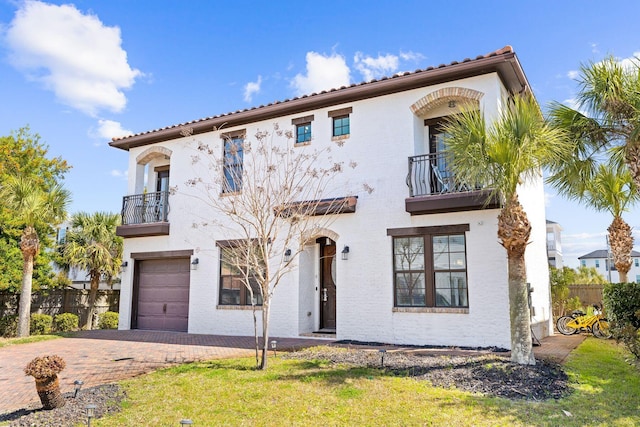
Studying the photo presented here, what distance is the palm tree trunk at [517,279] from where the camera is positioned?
25.8 ft

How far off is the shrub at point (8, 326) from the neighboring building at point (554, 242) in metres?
38.2

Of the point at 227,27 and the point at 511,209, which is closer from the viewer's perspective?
the point at 511,209

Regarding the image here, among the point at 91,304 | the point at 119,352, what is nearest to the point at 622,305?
the point at 119,352

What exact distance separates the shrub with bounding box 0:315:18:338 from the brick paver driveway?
251 cm

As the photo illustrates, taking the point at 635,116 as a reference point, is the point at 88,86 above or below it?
above

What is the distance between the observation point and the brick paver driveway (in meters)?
7.46

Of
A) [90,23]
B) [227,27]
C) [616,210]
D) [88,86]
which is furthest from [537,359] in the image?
[88,86]

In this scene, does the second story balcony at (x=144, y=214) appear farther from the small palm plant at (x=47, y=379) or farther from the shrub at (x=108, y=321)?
the small palm plant at (x=47, y=379)

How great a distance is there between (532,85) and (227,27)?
8679mm

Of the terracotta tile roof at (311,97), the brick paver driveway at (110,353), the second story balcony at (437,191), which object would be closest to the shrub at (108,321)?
the brick paver driveway at (110,353)

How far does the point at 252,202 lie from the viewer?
8.88 m

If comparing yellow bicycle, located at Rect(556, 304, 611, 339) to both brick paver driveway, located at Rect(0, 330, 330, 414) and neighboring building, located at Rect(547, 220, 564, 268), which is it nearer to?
brick paver driveway, located at Rect(0, 330, 330, 414)

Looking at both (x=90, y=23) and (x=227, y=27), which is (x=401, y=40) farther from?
(x=90, y=23)

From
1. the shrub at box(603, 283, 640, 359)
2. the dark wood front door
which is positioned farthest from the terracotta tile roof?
the shrub at box(603, 283, 640, 359)
